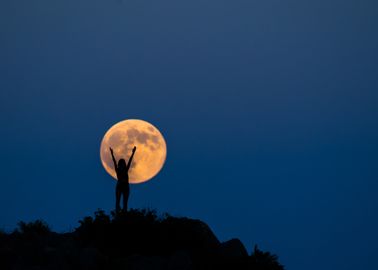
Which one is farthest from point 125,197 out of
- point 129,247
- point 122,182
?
point 129,247

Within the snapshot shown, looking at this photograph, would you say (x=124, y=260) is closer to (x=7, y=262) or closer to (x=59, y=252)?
(x=59, y=252)

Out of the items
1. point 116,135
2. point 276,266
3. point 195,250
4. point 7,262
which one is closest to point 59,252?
point 7,262

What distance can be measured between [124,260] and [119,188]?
6269mm

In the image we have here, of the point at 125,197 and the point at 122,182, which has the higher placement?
the point at 122,182

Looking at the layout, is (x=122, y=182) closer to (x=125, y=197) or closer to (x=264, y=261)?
(x=125, y=197)

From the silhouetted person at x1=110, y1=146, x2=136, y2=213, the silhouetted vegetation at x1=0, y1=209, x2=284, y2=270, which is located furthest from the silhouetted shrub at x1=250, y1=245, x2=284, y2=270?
the silhouetted person at x1=110, y1=146, x2=136, y2=213

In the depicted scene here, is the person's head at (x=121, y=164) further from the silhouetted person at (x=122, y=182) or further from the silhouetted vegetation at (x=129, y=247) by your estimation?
the silhouetted vegetation at (x=129, y=247)

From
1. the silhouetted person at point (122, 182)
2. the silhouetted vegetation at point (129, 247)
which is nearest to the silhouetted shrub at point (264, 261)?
the silhouetted vegetation at point (129, 247)

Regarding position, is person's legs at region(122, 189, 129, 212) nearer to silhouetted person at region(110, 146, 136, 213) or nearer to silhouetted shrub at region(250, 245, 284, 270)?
silhouetted person at region(110, 146, 136, 213)

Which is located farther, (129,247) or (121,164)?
(121,164)

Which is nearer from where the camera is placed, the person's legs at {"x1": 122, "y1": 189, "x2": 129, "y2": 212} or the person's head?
the person's head

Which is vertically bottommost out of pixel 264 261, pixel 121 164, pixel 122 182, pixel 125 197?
pixel 264 261

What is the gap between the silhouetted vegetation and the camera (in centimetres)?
1789

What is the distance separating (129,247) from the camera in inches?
833
